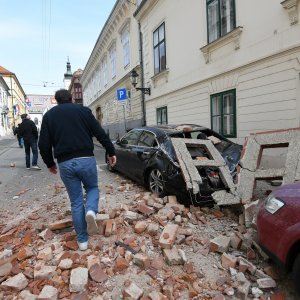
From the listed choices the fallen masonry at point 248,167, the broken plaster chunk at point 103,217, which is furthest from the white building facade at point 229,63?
the broken plaster chunk at point 103,217

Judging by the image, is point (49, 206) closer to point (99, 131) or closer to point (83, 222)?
point (83, 222)

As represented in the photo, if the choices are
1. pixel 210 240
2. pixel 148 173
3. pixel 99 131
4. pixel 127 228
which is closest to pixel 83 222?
pixel 127 228

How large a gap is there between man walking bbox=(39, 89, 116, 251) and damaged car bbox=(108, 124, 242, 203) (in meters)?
1.72

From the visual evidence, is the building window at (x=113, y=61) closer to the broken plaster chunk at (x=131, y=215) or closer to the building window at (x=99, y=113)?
the building window at (x=99, y=113)

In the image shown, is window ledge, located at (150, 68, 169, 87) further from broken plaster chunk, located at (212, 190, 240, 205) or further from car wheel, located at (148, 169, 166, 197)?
broken plaster chunk, located at (212, 190, 240, 205)

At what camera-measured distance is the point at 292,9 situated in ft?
21.3

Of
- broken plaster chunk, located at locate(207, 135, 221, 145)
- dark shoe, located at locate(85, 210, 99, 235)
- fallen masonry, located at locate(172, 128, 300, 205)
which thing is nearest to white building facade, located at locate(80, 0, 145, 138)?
broken plaster chunk, located at locate(207, 135, 221, 145)

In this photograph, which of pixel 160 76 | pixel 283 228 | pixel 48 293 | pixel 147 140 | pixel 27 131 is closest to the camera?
pixel 283 228

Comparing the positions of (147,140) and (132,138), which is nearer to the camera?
(147,140)

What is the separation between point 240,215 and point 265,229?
1.51 metres

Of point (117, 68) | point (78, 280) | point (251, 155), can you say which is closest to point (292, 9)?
point (251, 155)

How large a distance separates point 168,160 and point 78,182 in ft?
6.46

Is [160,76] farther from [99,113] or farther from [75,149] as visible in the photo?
[99,113]

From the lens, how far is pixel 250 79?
8.00 metres
